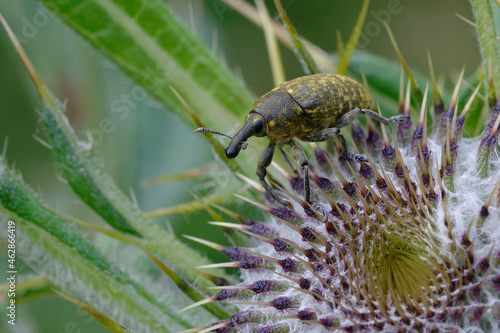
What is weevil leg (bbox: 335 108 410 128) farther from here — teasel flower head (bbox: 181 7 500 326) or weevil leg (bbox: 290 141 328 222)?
weevil leg (bbox: 290 141 328 222)

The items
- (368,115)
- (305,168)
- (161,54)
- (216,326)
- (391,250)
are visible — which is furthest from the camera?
(161,54)

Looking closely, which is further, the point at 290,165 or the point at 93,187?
the point at 290,165

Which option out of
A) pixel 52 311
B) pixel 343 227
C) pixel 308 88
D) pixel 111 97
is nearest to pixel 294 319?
pixel 343 227

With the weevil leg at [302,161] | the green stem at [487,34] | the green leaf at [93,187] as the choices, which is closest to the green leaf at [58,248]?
the green leaf at [93,187]

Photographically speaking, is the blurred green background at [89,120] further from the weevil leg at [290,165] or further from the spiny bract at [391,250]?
the spiny bract at [391,250]

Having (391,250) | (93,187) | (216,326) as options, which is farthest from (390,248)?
(93,187)

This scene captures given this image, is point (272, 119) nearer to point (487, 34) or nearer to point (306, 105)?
point (306, 105)

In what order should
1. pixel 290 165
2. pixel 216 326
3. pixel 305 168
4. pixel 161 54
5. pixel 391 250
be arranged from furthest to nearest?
pixel 161 54, pixel 290 165, pixel 305 168, pixel 216 326, pixel 391 250
